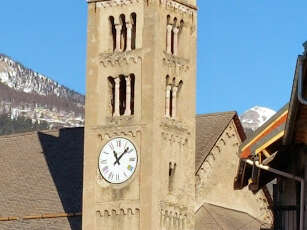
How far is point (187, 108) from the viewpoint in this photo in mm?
52281

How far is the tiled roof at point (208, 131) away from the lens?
54009mm

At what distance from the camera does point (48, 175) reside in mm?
56812

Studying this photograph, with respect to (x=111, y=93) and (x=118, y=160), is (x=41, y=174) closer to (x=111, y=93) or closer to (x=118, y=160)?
(x=111, y=93)

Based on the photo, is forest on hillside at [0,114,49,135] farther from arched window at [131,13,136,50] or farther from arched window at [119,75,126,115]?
arched window at [131,13,136,50]

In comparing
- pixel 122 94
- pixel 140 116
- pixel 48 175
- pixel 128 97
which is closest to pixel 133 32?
pixel 122 94

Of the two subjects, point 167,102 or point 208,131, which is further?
point 208,131

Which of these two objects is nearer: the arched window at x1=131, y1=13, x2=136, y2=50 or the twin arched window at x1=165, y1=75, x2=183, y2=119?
the arched window at x1=131, y1=13, x2=136, y2=50

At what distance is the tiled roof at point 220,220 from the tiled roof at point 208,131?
1743 mm

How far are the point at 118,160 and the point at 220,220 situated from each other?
201 inches

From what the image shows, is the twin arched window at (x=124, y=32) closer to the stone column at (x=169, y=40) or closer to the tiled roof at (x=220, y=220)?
the stone column at (x=169, y=40)

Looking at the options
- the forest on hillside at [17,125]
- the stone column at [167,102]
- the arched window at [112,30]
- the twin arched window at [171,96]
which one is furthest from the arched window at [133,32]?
the forest on hillside at [17,125]

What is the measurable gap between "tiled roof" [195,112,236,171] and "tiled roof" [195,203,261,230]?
1.74 meters

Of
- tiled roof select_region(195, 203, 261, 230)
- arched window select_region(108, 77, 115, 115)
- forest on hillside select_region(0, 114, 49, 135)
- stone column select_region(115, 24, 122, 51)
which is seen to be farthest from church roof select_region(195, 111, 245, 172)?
forest on hillside select_region(0, 114, 49, 135)

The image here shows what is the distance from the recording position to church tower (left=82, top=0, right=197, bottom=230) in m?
50.2
